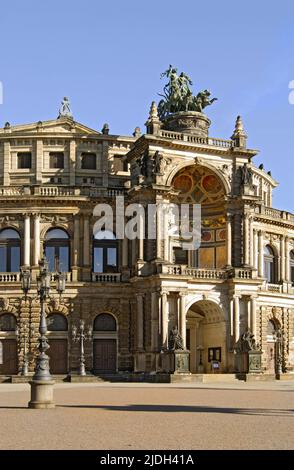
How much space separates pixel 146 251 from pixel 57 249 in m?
7.86

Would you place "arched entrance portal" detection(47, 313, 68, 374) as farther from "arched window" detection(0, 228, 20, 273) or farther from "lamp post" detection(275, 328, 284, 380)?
"lamp post" detection(275, 328, 284, 380)

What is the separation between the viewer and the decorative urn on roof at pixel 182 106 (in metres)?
72.5

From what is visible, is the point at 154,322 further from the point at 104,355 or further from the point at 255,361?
the point at 255,361

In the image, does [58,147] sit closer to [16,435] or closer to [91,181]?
[91,181]

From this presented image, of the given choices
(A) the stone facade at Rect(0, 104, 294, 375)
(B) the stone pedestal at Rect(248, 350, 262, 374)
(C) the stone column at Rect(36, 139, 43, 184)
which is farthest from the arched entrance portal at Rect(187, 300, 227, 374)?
(C) the stone column at Rect(36, 139, 43, 184)

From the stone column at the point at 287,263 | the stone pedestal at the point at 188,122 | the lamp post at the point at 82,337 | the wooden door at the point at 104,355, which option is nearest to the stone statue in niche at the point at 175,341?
the wooden door at the point at 104,355

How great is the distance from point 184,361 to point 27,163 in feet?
77.5

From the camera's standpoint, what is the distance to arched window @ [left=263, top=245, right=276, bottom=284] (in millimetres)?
76062

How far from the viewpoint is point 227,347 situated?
67.2 metres

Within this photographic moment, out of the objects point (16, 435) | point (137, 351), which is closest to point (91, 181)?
point (137, 351)

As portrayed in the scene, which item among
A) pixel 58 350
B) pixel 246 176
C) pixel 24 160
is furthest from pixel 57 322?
pixel 246 176

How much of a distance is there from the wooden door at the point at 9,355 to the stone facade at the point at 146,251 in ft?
0.52

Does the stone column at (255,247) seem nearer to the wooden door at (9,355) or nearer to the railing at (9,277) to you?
the railing at (9,277)

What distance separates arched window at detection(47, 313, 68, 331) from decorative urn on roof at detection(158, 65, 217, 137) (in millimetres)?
18768
